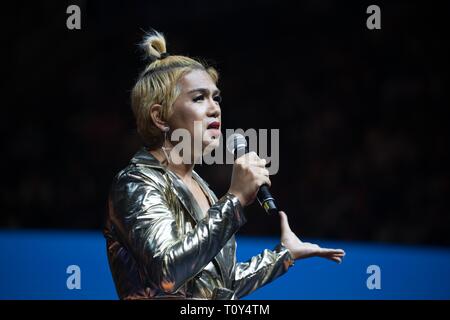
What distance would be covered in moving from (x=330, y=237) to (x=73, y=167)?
7.62 feet

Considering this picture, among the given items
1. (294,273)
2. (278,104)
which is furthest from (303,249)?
(278,104)

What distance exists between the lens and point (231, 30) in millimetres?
5898

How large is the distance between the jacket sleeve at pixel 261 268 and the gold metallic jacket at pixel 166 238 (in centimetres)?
1

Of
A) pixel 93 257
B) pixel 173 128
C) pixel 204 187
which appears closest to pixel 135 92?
pixel 173 128

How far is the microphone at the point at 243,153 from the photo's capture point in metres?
1.59

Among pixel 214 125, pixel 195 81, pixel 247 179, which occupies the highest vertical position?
pixel 195 81

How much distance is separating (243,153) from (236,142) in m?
0.04

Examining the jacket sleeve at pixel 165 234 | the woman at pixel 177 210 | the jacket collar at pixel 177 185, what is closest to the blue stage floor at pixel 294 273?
the woman at pixel 177 210

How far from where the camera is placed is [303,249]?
1.90 metres

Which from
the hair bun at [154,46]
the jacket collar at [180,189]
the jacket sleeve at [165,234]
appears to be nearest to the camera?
the jacket sleeve at [165,234]

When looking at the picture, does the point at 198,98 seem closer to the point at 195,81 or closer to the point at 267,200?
the point at 195,81

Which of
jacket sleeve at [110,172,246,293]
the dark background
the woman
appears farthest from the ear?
the dark background

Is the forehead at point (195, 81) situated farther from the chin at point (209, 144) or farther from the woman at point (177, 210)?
the chin at point (209, 144)

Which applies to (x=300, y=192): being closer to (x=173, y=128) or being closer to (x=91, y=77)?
(x=91, y=77)
